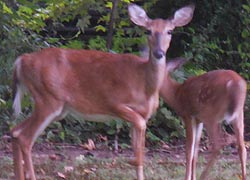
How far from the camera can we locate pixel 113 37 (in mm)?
12320

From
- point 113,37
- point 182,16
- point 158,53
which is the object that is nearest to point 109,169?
point 158,53

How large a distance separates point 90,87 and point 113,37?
4.36 m

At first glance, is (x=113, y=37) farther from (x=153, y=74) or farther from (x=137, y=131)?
(x=137, y=131)

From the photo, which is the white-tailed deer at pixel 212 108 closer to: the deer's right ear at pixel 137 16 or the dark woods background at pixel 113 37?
the deer's right ear at pixel 137 16

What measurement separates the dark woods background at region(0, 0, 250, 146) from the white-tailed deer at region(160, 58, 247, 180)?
2.04 meters

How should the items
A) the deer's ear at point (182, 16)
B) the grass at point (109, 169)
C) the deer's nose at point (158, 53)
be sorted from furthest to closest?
the grass at point (109, 169) < the deer's ear at point (182, 16) < the deer's nose at point (158, 53)

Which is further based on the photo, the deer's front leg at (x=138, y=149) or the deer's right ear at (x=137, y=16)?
the deer's right ear at (x=137, y=16)

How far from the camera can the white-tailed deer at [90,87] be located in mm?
7746

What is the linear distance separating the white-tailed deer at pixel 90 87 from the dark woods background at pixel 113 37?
7.64ft

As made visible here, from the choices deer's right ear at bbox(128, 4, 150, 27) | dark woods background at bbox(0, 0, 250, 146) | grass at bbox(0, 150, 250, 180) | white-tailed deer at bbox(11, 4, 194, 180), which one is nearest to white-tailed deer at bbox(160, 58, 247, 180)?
grass at bbox(0, 150, 250, 180)

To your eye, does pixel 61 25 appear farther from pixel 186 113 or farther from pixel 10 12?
pixel 186 113

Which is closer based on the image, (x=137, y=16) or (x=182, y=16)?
(x=137, y=16)

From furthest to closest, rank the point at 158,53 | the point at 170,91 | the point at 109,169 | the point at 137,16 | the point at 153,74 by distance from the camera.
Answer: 1. the point at 170,91
2. the point at 109,169
3. the point at 137,16
4. the point at 153,74
5. the point at 158,53

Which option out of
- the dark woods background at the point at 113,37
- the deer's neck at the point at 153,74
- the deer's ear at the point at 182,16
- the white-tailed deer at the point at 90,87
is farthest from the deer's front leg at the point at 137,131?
the dark woods background at the point at 113,37
